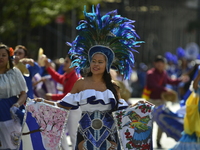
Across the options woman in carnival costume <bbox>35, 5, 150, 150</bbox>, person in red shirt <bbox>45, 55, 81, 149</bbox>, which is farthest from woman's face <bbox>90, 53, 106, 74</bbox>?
person in red shirt <bbox>45, 55, 81, 149</bbox>

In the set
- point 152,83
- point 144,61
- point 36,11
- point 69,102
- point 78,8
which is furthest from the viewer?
point 144,61

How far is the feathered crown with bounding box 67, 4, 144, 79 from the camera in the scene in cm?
631

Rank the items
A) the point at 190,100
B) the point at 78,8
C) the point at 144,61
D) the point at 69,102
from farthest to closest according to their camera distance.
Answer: the point at 144,61 < the point at 78,8 < the point at 190,100 < the point at 69,102

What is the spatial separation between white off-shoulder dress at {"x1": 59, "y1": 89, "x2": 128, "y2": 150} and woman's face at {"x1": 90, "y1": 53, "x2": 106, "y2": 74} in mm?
257

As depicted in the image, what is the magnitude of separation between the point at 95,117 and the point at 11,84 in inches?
68.0

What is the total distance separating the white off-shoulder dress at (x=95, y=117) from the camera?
5984mm

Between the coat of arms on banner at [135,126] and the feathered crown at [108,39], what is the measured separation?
0.53m

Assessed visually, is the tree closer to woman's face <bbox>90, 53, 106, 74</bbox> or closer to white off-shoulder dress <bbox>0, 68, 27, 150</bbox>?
white off-shoulder dress <bbox>0, 68, 27, 150</bbox>

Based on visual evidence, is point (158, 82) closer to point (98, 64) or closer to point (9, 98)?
point (9, 98)

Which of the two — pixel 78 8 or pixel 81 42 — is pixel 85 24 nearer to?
pixel 81 42

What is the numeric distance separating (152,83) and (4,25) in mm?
8071

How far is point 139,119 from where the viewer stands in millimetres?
6258

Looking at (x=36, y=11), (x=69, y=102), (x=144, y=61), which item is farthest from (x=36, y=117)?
(x=144, y=61)

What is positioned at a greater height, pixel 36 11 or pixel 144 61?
pixel 36 11
